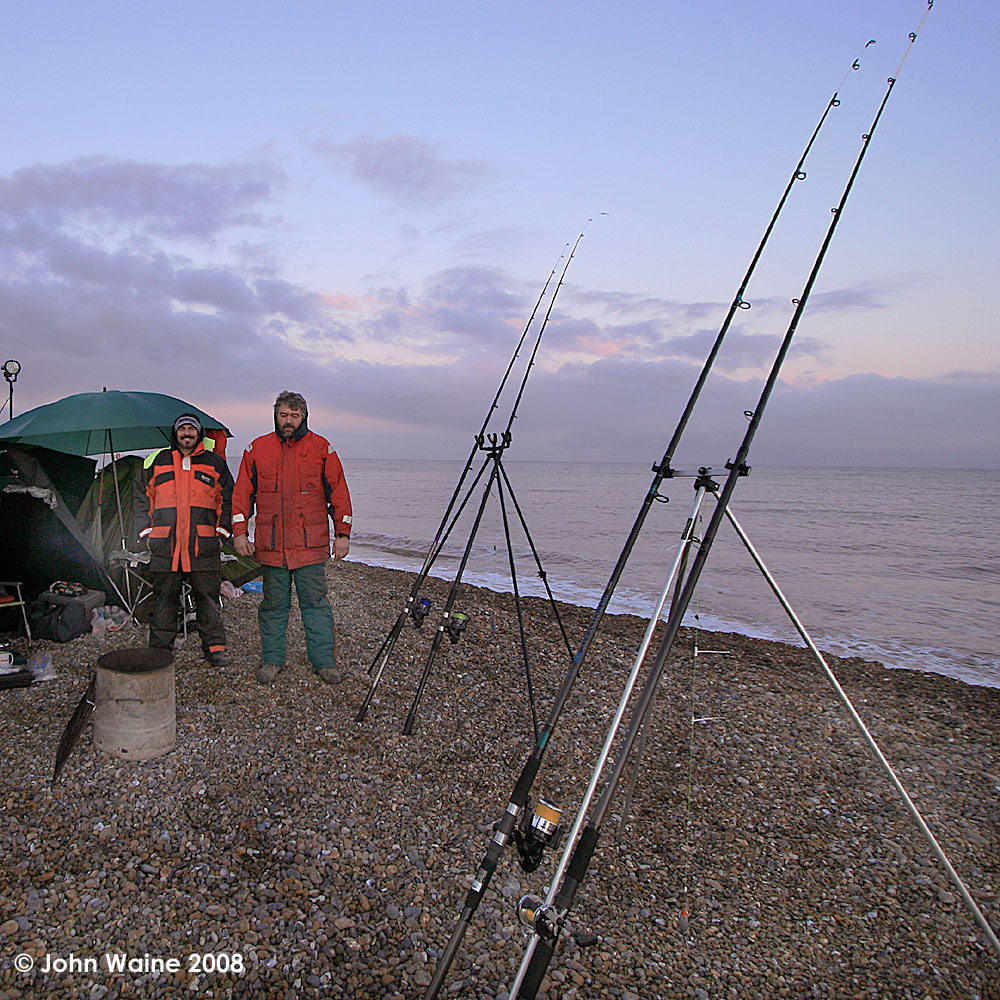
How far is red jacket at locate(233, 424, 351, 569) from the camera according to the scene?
527 centimetres

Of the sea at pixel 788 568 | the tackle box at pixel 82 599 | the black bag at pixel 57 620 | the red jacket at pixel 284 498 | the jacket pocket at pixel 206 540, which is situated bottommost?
the sea at pixel 788 568

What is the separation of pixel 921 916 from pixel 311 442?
489 cm

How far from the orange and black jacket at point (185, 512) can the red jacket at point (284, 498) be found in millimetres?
472

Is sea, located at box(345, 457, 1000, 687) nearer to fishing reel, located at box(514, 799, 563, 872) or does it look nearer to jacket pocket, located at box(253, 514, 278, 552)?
fishing reel, located at box(514, 799, 563, 872)

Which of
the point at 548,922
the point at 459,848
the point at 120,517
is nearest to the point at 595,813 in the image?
the point at 548,922

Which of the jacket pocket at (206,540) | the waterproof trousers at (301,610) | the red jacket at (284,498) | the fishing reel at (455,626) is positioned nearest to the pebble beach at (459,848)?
the waterproof trousers at (301,610)

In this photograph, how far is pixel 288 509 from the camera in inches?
208

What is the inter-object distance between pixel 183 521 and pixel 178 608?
0.84 metres

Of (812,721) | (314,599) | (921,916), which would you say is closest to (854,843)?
(921,916)

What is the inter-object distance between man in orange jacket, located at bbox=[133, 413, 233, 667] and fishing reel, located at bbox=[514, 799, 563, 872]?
4.41 meters

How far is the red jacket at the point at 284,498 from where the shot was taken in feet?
17.3

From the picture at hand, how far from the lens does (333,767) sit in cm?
418

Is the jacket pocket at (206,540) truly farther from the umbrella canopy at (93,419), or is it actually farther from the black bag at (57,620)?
the black bag at (57,620)

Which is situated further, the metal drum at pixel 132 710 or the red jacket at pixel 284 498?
the red jacket at pixel 284 498
